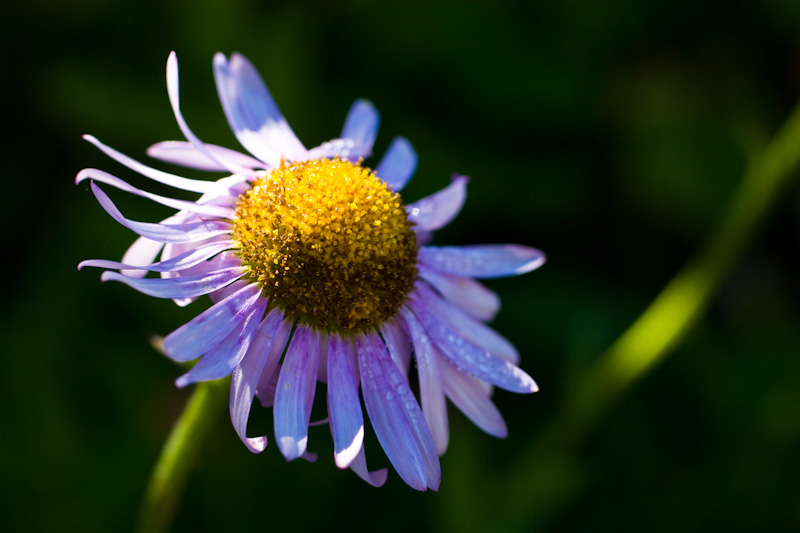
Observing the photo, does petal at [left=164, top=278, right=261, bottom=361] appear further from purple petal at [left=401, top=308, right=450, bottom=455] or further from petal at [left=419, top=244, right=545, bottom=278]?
petal at [left=419, top=244, right=545, bottom=278]

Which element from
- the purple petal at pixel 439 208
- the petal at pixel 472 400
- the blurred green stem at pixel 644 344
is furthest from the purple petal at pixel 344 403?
the blurred green stem at pixel 644 344

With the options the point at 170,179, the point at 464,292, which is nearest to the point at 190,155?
the point at 170,179

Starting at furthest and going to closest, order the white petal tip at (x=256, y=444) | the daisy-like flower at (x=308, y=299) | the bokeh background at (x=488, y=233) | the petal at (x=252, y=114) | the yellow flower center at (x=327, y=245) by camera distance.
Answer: the bokeh background at (x=488, y=233) < the petal at (x=252, y=114) < the yellow flower center at (x=327, y=245) < the daisy-like flower at (x=308, y=299) < the white petal tip at (x=256, y=444)

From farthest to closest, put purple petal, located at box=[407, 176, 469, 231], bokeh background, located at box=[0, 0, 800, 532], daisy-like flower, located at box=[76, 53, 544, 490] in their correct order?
bokeh background, located at box=[0, 0, 800, 532] → purple petal, located at box=[407, 176, 469, 231] → daisy-like flower, located at box=[76, 53, 544, 490]

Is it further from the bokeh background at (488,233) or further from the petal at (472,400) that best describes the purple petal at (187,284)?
the bokeh background at (488,233)

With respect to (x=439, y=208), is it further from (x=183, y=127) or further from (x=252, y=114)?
(x=183, y=127)

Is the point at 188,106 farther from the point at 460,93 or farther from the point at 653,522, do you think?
the point at 653,522

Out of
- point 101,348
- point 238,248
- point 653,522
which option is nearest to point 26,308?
point 101,348

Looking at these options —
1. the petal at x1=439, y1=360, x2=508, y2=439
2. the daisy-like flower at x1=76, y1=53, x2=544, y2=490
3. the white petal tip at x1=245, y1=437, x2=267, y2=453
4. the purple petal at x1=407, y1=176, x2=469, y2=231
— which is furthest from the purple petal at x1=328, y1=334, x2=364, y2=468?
the purple petal at x1=407, y1=176, x2=469, y2=231
